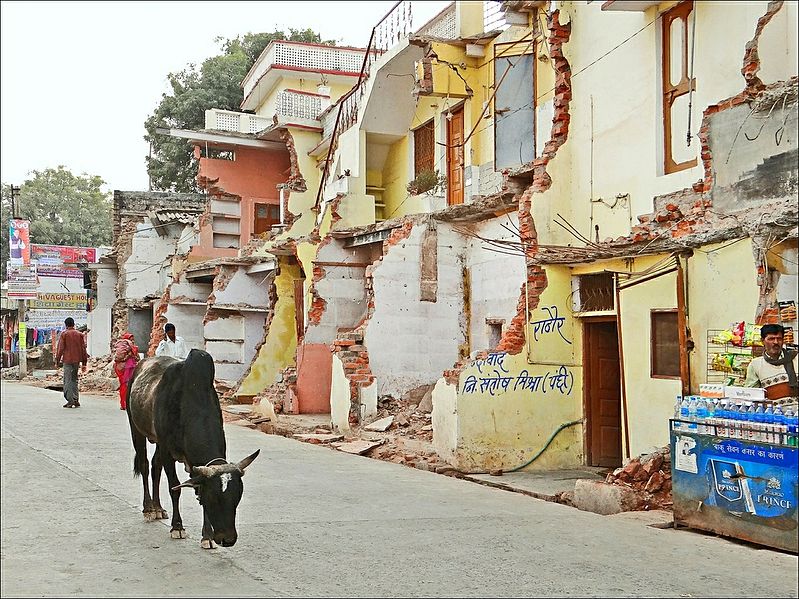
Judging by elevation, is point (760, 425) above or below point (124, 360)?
below

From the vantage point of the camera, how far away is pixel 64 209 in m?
48.9

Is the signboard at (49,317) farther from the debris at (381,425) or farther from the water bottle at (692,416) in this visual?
the water bottle at (692,416)

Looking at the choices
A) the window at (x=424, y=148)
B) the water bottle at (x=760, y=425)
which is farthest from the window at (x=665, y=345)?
the window at (x=424, y=148)

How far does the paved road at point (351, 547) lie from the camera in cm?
619

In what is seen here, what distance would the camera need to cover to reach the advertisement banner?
29484 millimetres

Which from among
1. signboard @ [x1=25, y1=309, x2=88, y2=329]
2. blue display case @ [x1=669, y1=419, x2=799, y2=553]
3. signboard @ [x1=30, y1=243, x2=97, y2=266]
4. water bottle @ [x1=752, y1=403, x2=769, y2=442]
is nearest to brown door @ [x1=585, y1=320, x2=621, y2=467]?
blue display case @ [x1=669, y1=419, x2=799, y2=553]

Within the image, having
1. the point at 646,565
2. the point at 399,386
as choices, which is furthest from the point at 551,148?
the point at 646,565

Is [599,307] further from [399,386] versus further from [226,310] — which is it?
[226,310]

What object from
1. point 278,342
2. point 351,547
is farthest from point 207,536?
point 278,342

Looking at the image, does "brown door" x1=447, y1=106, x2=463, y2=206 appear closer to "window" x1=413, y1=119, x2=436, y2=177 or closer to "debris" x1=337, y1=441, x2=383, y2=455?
"window" x1=413, y1=119, x2=436, y2=177

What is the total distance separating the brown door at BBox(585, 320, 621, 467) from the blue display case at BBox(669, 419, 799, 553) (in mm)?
4089

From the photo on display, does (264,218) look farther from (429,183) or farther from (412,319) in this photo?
(412,319)

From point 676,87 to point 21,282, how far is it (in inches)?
947

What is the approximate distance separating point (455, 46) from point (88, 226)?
3737 cm
